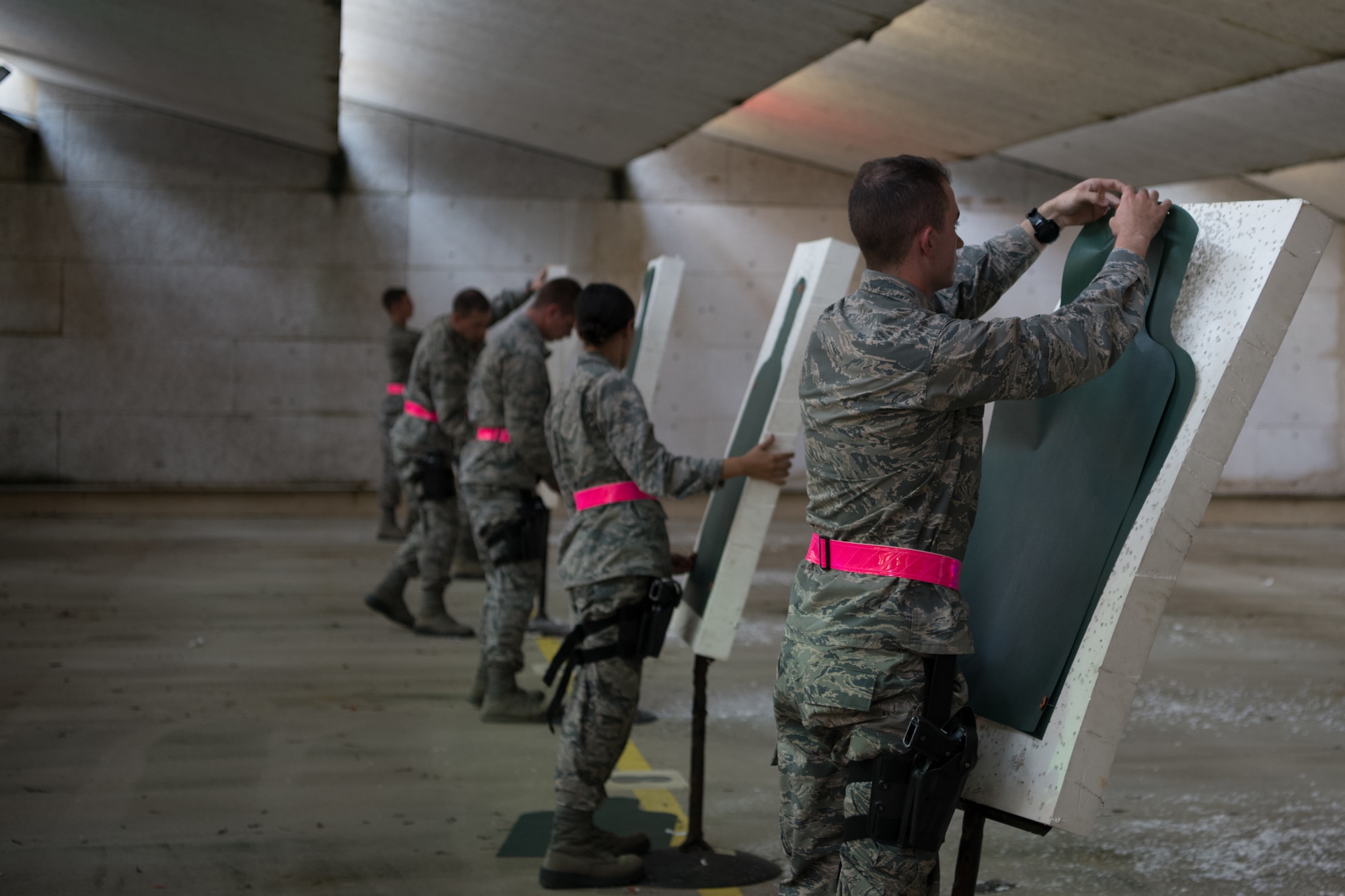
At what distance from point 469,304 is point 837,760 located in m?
4.07

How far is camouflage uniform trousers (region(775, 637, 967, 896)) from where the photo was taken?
1.79 meters

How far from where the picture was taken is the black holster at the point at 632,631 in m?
2.98

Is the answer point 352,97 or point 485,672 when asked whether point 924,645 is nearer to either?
point 485,672

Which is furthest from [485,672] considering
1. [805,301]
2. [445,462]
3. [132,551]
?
[132,551]

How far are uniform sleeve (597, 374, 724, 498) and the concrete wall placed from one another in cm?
711

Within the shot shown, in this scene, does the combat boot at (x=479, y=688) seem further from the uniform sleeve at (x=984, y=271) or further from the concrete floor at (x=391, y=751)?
the uniform sleeve at (x=984, y=271)

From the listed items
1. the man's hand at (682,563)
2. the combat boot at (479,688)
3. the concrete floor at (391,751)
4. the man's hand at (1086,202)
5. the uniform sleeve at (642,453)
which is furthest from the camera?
the combat boot at (479,688)

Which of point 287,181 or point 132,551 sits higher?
point 287,181

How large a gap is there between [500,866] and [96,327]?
8.33m

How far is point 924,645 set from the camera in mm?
1799

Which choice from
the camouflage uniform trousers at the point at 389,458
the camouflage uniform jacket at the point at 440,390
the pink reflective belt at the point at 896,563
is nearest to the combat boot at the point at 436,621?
the camouflage uniform jacket at the point at 440,390

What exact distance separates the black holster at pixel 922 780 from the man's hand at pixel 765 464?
986 mm

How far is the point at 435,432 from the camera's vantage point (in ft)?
19.0

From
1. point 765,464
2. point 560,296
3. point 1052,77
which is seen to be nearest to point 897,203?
point 765,464
